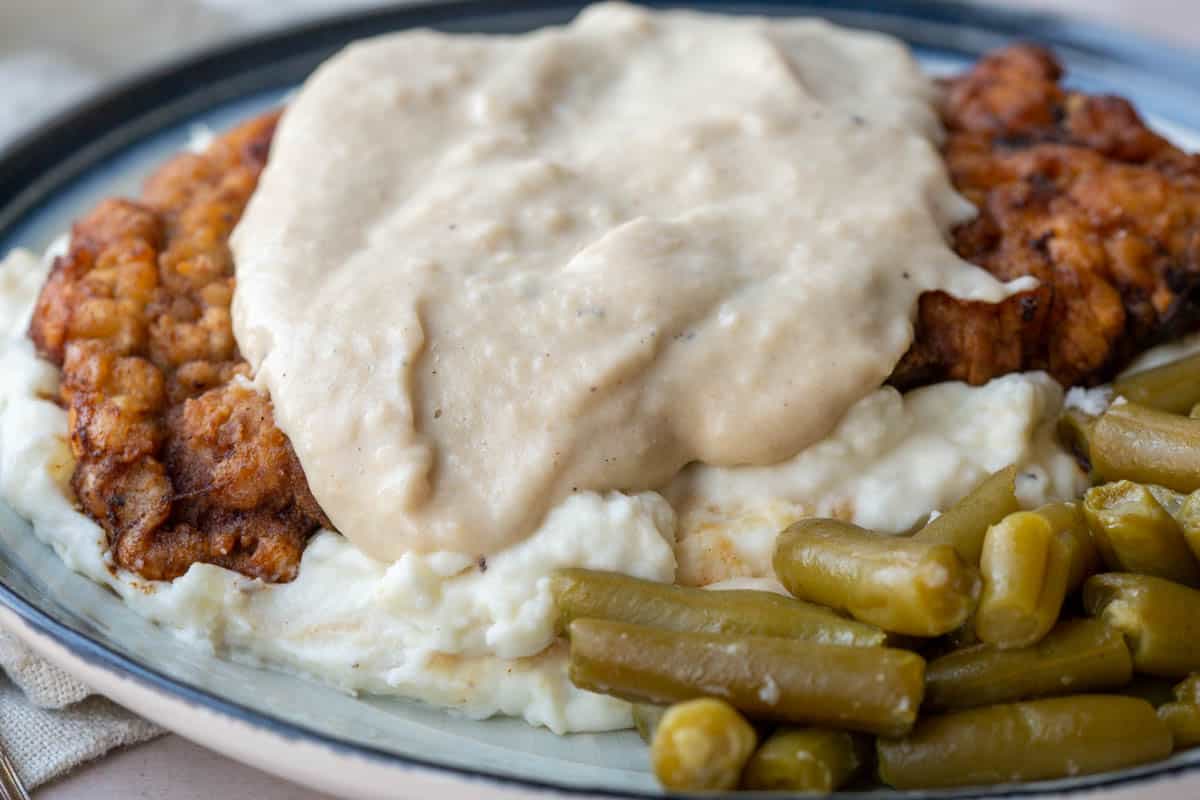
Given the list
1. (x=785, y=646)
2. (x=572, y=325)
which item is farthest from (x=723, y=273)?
(x=785, y=646)

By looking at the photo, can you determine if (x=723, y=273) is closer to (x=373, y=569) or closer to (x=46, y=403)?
(x=373, y=569)

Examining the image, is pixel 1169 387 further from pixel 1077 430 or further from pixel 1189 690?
pixel 1189 690

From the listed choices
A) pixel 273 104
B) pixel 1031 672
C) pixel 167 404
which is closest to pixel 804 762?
pixel 1031 672

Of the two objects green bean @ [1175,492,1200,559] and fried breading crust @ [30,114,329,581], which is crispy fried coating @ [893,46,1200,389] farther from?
fried breading crust @ [30,114,329,581]

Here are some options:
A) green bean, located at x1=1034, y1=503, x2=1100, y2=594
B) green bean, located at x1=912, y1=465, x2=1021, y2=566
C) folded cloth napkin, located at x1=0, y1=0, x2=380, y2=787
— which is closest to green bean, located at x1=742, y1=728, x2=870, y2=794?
green bean, located at x1=912, y1=465, x2=1021, y2=566

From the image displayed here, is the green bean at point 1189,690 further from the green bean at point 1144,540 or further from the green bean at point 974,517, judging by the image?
the green bean at point 974,517

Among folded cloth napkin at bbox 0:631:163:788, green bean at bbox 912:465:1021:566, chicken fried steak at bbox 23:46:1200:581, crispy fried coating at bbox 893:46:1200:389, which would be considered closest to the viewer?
green bean at bbox 912:465:1021:566
